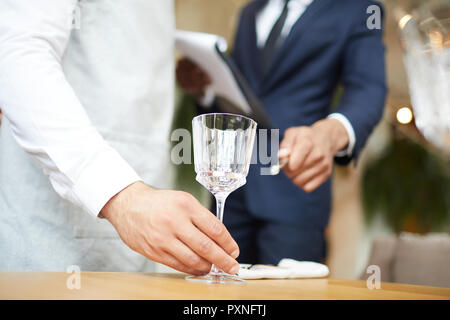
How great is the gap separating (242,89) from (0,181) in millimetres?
607

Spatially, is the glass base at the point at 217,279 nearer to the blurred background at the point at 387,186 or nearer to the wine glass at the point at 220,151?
the wine glass at the point at 220,151

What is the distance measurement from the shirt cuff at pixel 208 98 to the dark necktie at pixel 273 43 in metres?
0.19

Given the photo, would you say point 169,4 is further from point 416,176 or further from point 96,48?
point 416,176

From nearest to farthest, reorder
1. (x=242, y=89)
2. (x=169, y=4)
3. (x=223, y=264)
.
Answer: (x=223, y=264) → (x=169, y=4) → (x=242, y=89)

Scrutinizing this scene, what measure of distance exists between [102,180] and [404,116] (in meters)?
4.30

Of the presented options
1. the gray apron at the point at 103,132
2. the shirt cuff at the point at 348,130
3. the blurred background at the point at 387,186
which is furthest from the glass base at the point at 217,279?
the blurred background at the point at 387,186

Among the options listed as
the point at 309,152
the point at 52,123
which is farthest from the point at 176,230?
the point at 309,152

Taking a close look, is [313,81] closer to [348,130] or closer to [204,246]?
[348,130]

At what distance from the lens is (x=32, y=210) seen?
0.75m

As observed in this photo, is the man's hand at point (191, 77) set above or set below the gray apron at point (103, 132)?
above

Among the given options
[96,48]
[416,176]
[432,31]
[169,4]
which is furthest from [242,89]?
[416,176]

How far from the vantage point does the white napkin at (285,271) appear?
0.62m

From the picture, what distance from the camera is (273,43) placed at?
53.6 inches

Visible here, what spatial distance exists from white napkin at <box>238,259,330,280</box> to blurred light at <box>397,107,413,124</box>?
3.95 metres
